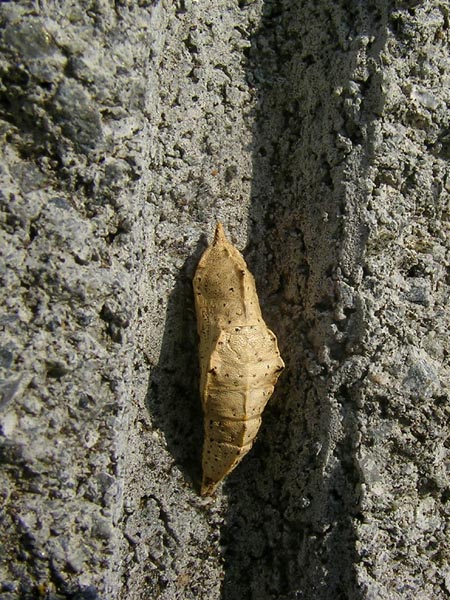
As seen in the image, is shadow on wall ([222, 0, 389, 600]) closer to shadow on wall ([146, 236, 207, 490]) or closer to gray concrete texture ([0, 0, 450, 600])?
gray concrete texture ([0, 0, 450, 600])

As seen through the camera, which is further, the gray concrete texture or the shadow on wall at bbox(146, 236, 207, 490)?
the shadow on wall at bbox(146, 236, 207, 490)

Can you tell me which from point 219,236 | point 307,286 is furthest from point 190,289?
point 307,286

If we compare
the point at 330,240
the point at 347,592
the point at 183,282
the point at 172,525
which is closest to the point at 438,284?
the point at 330,240

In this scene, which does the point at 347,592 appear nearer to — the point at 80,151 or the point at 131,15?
the point at 80,151

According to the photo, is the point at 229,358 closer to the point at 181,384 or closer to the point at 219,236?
the point at 181,384

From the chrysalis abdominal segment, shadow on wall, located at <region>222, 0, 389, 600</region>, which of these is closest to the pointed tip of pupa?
the chrysalis abdominal segment
